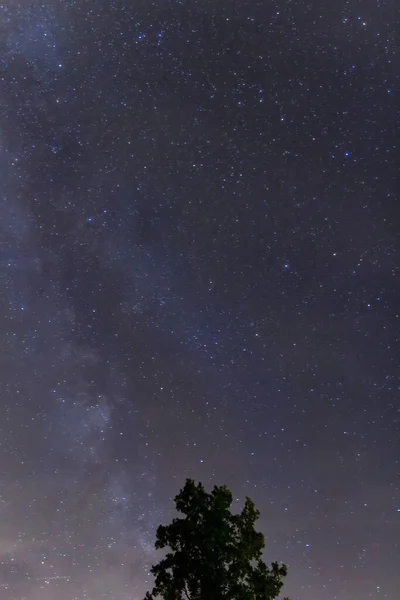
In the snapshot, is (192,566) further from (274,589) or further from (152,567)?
(274,589)

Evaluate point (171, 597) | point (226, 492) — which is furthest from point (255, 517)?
point (171, 597)

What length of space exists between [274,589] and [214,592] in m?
2.08

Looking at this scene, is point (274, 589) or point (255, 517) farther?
point (255, 517)

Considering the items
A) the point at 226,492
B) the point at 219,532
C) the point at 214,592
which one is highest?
the point at 226,492

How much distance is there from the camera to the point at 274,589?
17500 millimetres

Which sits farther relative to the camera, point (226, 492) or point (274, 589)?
point (226, 492)

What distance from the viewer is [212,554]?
1753cm

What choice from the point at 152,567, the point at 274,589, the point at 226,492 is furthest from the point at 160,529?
the point at 274,589

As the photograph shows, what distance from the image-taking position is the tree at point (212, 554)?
56.3 feet

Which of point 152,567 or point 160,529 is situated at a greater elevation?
point 160,529

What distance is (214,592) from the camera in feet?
55.4

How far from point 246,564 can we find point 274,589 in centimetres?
117

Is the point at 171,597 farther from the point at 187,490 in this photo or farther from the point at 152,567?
the point at 187,490

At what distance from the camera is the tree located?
17.2 metres
